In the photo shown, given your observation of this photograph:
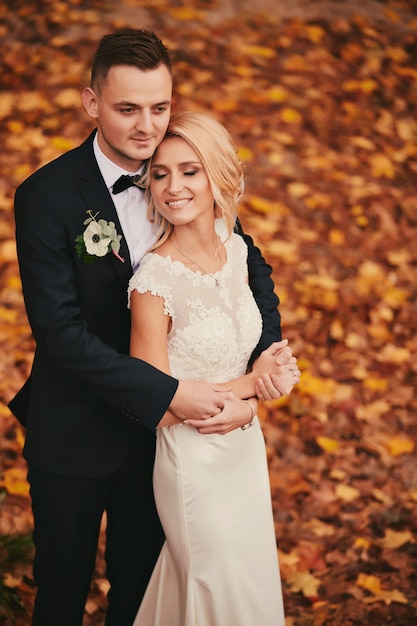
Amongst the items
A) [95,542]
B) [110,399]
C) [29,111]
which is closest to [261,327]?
[110,399]

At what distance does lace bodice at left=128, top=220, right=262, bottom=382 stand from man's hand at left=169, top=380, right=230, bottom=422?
0.10m

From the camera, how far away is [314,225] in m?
5.55

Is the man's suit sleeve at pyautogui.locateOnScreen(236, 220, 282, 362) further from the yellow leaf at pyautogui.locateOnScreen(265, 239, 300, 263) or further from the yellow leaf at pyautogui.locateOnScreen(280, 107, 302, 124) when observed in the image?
the yellow leaf at pyautogui.locateOnScreen(280, 107, 302, 124)

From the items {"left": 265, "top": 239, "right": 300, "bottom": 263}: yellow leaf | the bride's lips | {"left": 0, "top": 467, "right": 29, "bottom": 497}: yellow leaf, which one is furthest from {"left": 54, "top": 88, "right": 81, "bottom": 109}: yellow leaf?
the bride's lips

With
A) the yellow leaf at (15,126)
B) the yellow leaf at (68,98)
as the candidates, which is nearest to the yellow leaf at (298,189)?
the yellow leaf at (68,98)

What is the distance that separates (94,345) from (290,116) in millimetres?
4326

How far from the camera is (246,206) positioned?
557 centimetres

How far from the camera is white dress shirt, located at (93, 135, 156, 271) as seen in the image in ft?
8.18

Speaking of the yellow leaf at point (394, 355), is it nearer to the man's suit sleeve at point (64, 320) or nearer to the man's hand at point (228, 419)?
the man's hand at point (228, 419)

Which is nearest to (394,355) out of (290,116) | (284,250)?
(284,250)

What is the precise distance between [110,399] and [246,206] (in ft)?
11.0

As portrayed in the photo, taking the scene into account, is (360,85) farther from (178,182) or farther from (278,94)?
(178,182)

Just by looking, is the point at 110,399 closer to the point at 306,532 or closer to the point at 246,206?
the point at 306,532

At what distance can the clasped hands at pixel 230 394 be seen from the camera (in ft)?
8.04
